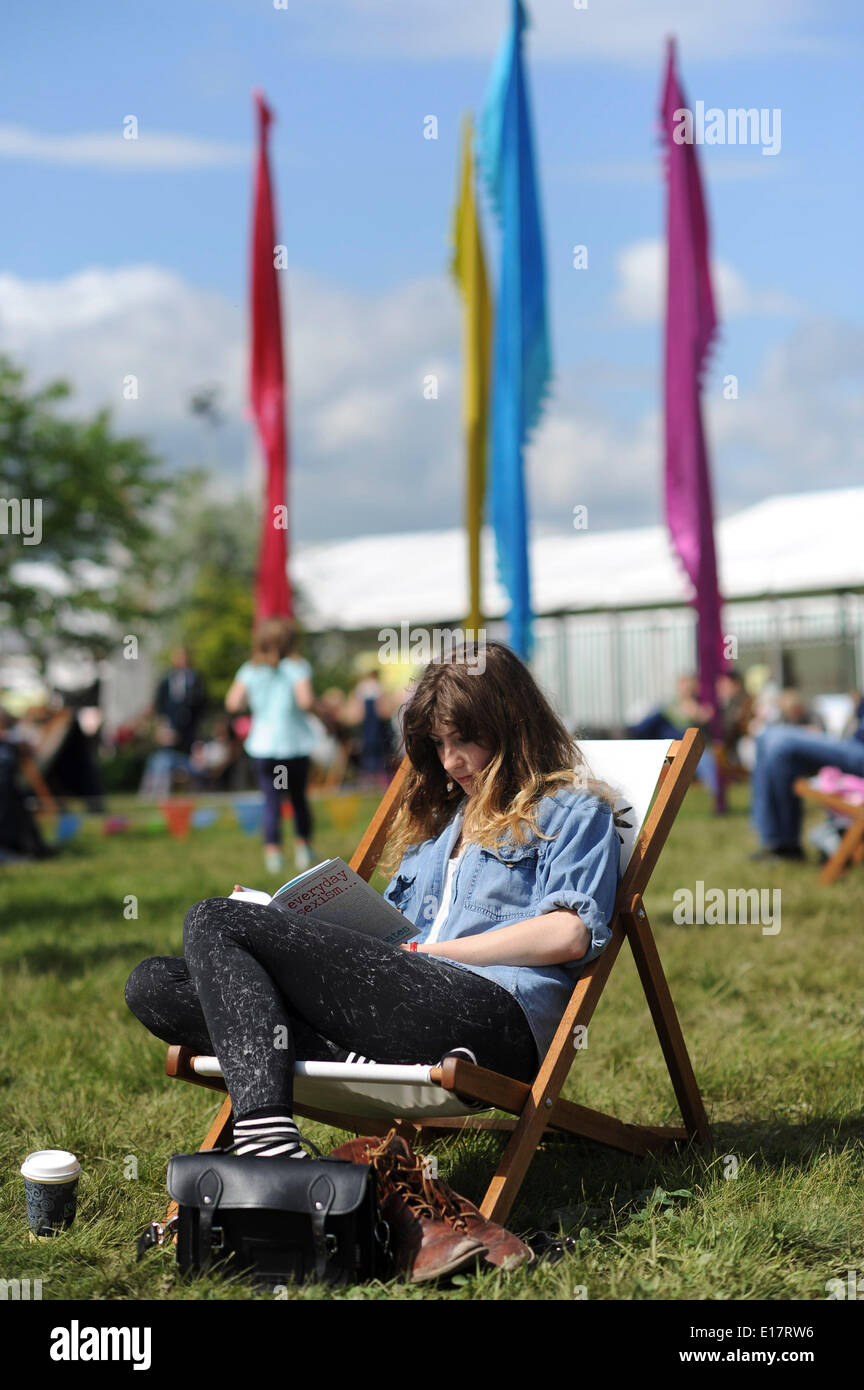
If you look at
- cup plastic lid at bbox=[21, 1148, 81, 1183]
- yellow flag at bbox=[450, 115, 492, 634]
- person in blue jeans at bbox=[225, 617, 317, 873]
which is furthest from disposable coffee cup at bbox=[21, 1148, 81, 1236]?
person in blue jeans at bbox=[225, 617, 317, 873]

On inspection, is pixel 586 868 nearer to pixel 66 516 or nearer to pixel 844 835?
pixel 844 835

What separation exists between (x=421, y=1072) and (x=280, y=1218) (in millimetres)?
355

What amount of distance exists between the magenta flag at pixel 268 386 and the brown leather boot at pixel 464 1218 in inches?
320

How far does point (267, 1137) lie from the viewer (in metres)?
2.67

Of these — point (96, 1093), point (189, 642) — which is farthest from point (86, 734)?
point (189, 642)

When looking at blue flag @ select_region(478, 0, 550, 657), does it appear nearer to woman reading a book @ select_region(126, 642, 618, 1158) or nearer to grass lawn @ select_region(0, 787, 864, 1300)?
grass lawn @ select_region(0, 787, 864, 1300)

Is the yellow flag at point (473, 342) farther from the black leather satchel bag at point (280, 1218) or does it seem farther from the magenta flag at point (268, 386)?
the black leather satchel bag at point (280, 1218)

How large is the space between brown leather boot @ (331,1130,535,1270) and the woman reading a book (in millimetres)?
201

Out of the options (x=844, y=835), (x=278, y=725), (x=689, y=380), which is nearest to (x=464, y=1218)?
(x=844, y=835)

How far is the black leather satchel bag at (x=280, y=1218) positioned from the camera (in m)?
2.55

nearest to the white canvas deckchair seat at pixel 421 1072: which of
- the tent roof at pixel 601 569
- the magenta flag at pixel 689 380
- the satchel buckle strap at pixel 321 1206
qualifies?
the satchel buckle strap at pixel 321 1206

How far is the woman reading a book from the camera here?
2812 millimetres

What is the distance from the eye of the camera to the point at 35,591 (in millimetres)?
28094

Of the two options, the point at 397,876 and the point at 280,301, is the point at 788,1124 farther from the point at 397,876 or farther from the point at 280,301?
the point at 280,301
